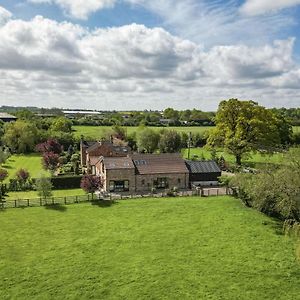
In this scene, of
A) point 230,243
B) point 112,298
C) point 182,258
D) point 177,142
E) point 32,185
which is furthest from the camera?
point 177,142

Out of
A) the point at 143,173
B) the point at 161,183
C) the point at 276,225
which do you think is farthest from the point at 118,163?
the point at 276,225

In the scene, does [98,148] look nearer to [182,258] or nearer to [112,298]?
[182,258]

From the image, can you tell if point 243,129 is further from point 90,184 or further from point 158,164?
point 90,184

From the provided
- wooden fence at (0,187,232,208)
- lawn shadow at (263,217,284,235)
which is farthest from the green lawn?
lawn shadow at (263,217,284,235)

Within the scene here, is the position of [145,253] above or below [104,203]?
below

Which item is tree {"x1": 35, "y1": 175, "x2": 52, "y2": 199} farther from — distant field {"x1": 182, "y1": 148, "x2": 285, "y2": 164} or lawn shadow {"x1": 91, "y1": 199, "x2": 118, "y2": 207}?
distant field {"x1": 182, "y1": 148, "x2": 285, "y2": 164}

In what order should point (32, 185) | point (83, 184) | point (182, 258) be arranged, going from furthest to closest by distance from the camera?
point (32, 185), point (83, 184), point (182, 258)

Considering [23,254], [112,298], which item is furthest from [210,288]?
[23,254]
